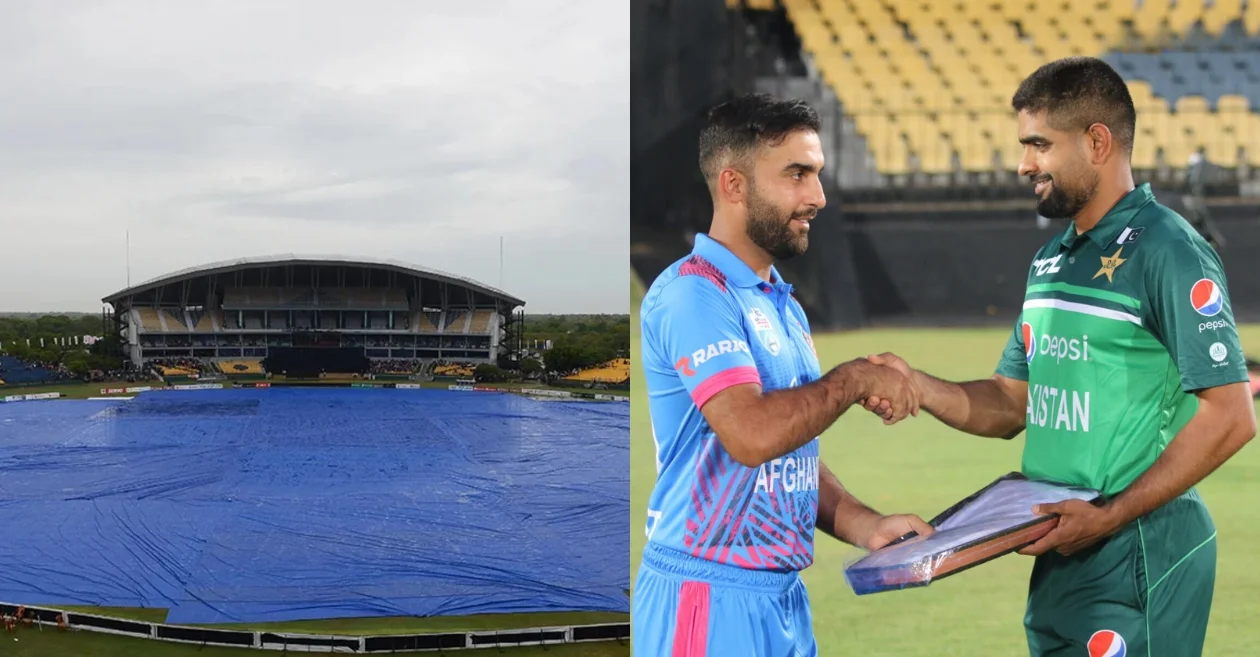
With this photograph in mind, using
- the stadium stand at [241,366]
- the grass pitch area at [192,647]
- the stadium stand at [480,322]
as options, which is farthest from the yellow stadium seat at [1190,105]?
the stadium stand at [241,366]

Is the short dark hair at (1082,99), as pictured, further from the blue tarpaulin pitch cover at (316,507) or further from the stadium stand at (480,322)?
the stadium stand at (480,322)

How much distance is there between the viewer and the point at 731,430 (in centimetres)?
135

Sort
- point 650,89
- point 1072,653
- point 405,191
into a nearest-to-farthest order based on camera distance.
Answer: point 1072,653
point 650,89
point 405,191

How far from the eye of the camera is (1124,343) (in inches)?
59.6

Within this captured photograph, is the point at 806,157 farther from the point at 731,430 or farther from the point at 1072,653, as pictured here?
the point at 1072,653

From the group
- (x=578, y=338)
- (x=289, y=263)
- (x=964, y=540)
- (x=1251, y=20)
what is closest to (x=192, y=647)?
(x=578, y=338)

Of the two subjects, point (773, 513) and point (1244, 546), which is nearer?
point (773, 513)

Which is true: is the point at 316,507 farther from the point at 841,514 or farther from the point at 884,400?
the point at 884,400

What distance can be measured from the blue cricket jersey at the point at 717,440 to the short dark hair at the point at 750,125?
13 cm

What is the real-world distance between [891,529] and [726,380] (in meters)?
0.41

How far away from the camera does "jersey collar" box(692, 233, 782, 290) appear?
1483mm

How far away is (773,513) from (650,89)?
76.4 inches

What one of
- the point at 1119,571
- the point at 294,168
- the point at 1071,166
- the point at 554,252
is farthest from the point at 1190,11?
the point at 294,168

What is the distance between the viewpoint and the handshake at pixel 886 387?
1367 millimetres
